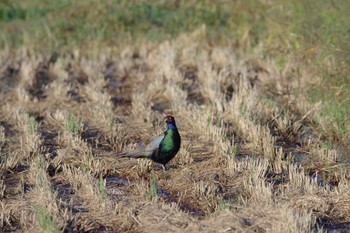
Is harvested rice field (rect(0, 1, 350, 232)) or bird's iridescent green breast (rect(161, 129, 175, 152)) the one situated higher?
bird's iridescent green breast (rect(161, 129, 175, 152))

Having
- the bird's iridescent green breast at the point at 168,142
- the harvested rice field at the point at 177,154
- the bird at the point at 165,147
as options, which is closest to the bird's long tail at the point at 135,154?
the bird at the point at 165,147

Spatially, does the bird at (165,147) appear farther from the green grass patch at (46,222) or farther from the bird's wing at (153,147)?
the green grass patch at (46,222)

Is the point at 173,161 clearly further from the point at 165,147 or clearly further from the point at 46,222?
the point at 46,222

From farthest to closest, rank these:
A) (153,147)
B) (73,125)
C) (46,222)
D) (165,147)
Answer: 1. (73,125)
2. (153,147)
3. (165,147)
4. (46,222)

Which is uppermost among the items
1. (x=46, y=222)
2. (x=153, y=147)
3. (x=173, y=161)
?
(x=46, y=222)

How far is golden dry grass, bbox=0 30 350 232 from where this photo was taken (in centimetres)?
688

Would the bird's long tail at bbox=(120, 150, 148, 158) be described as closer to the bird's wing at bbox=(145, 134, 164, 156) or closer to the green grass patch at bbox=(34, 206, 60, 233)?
the bird's wing at bbox=(145, 134, 164, 156)

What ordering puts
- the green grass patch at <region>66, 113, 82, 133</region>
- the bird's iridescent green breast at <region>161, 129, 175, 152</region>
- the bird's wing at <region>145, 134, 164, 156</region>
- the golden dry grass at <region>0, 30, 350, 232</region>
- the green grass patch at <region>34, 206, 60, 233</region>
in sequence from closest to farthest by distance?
1. the green grass patch at <region>34, 206, 60, 233</region>
2. the golden dry grass at <region>0, 30, 350, 232</region>
3. the bird's iridescent green breast at <region>161, 129, 175, 152</region>
4. the bird's wing at <region>145, 134, 164, 156</region>
5. the green grass patch at <region>66, 113, 82, 133</region>

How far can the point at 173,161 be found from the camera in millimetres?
9234

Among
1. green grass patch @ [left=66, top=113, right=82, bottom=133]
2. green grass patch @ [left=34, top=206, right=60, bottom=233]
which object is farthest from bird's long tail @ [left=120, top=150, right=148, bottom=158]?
green grass patch @ [left=34, top=206, right=60, bottom=233]

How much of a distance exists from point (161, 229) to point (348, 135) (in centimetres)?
428

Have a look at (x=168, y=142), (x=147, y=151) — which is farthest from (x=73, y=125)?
(x=168, y=142)

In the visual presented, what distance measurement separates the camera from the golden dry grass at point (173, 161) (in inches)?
271

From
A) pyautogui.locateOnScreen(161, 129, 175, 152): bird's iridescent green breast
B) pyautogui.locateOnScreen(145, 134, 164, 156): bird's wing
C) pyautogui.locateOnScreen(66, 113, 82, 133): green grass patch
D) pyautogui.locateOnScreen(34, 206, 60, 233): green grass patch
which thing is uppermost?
pyautogui.locateOnScreen(34, 206, 60, 233): green grass patch
